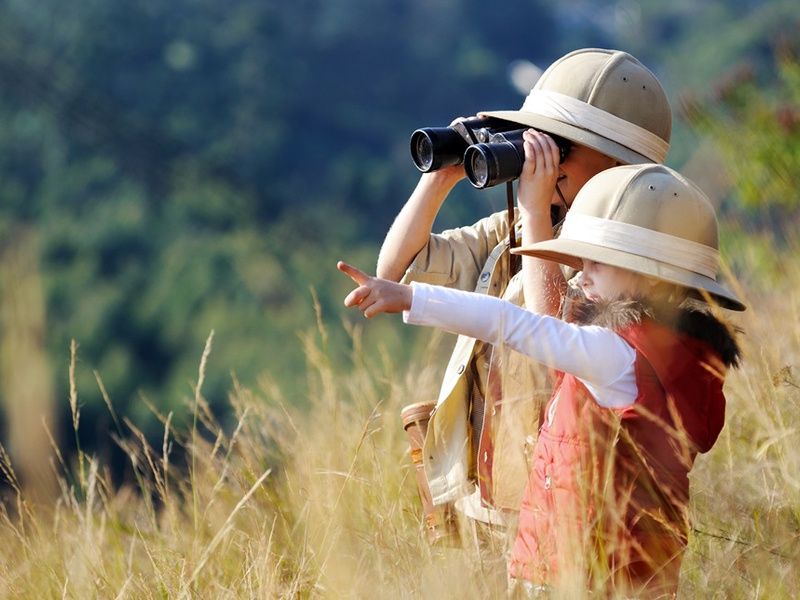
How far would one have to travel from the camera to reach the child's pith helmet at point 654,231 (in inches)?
59.9

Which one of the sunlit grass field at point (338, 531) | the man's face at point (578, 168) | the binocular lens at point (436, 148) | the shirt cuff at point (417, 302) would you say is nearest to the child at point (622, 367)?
the shirt cuff at point (417, 302)

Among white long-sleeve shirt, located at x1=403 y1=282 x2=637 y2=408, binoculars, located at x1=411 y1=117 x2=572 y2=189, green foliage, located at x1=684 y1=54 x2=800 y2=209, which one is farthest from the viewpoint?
green foliage, located at x1=684 y1=54 x2=800 y2=209

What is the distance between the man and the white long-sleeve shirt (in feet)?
0.74

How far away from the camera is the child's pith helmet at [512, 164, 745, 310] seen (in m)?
1.52

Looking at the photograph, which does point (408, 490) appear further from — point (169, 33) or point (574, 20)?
point (574, 20)

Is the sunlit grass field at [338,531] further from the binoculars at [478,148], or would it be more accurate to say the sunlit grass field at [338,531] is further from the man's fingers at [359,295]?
the binoculars at [478,148]

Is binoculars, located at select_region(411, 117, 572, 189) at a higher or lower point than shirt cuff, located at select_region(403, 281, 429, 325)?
higher

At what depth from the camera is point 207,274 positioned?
4169 centimetres

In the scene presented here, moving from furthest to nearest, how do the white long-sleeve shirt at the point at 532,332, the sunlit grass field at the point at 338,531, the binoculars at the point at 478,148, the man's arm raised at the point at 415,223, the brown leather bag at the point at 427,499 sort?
the man's arm raised at the point at 415,223 < the brown leather bag at the point at 427,499 < the binoculars at the point at 478,148 < the sunlit grass field at the point at 338,531 < the white long-sleeve shirt at the point at 532,332

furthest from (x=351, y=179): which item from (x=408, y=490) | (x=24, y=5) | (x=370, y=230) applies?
(x=408, y=490)

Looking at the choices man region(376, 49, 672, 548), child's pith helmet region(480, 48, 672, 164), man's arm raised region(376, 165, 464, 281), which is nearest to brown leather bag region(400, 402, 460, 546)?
man region(376, 49, 672, 548)

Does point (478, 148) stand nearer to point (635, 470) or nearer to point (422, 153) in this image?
point (422, 153)

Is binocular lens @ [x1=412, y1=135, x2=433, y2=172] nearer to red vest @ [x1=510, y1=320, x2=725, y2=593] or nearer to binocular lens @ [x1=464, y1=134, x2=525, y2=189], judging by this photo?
binocular lens @ [x1=464, y1=134, x2=525, y2=189]

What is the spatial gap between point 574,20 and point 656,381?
62.1m
